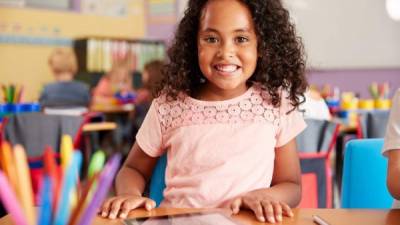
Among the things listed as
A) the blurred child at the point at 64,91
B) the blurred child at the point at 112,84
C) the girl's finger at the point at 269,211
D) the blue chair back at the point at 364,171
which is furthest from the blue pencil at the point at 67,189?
the blurred child at the point at 112,84

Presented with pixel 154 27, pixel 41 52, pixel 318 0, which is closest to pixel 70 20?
pixel 41 52

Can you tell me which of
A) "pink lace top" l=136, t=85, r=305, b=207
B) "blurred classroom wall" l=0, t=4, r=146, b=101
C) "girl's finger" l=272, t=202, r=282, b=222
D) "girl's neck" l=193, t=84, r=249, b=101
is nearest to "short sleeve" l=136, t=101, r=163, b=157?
"pink lace top" l=136, t=85, r=305, b=207

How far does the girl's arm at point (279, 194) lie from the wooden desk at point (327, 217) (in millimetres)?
15

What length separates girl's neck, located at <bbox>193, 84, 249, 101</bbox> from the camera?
4.18 ft

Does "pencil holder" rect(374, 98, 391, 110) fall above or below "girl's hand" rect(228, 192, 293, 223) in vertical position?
below

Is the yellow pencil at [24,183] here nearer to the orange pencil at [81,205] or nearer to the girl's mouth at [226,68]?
the orange pencil at [81,205]

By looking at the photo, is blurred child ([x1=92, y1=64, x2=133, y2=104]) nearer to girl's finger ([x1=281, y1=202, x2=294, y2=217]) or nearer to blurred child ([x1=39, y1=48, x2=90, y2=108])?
blurred child ([x1=39, y1=48, x2=90, y2=108])

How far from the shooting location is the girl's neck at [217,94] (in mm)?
1275

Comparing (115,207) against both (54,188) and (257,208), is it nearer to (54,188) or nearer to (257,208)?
(257,208)

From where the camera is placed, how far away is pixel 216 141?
1.19 meters

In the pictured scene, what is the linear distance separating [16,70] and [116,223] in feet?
17.7

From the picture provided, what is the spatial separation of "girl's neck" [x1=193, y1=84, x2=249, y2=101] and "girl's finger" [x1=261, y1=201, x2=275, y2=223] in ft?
1.53

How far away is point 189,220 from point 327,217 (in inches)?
8.3

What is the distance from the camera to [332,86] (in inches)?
223
